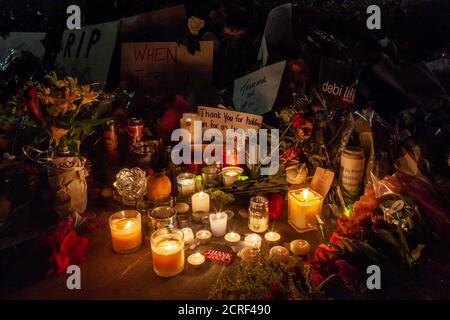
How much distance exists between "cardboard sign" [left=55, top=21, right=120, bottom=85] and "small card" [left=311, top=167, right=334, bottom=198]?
1.61 meters

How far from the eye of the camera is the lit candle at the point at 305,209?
171cm

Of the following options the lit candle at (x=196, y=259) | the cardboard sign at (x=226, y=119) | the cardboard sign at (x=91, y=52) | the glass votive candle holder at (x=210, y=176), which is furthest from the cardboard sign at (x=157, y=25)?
the lit candle at (x=196, y=259)

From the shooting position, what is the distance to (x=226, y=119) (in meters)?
2.12

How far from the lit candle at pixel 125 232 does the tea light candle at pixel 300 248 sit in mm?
688

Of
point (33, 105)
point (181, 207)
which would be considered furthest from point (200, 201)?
point (33, 105)

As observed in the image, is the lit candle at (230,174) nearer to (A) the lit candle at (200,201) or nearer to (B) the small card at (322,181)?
(A) the lit candle at (200,201)

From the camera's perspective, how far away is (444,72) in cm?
222

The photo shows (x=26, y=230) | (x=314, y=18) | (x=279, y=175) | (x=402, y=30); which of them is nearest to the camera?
(x=26, y=230)

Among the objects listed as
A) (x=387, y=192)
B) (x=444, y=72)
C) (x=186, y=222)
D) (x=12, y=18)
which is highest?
(x=12, y=18)

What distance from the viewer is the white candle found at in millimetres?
1683

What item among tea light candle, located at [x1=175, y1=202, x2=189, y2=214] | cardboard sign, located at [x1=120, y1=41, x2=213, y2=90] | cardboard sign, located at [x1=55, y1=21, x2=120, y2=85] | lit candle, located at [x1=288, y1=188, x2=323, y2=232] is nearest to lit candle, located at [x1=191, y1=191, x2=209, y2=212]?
tea light candle, located at [x1=175, y1=202, x2=189, y2=214]

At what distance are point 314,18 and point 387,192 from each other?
1.33m

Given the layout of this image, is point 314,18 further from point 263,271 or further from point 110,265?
point 110,265
